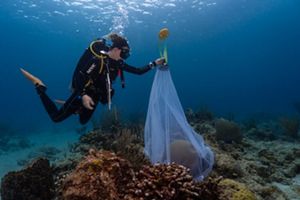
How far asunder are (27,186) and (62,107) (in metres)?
2.41

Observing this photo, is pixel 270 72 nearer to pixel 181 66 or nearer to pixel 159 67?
pixel 181 66

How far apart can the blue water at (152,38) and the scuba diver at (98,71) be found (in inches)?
327

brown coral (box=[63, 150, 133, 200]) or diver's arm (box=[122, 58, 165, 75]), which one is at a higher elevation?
diver's arm (box=[122, 58, 165, 75])

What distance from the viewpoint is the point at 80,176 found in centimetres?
432

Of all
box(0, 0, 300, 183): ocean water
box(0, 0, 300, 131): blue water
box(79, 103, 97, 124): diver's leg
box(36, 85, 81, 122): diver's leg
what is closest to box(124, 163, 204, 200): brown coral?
box(79, 103, 97, 124): diver's leg

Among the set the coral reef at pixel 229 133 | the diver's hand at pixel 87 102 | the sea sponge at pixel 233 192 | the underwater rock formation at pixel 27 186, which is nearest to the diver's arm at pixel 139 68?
the diver's hand at pixel 87 102

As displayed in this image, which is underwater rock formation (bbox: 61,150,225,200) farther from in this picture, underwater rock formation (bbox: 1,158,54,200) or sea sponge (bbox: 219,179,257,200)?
underwater rock formation (bbox: 1,158,54,200)

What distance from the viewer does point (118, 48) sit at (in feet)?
23.2

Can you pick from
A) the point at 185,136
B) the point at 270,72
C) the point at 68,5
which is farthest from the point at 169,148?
the point at 270,72

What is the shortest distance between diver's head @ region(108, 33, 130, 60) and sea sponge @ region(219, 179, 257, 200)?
151 inches

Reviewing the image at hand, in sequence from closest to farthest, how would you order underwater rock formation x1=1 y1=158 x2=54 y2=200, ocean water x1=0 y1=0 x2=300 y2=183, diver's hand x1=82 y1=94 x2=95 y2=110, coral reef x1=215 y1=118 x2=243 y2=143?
1. underwater rock formation x1=1 y1=158 x2=54 y2=200
2. diver's hand x1=82 y1=94 x2=95 y2=110
3. coral reef x1=215 y1=118 x2=243 y2=143
4. ocean water x1=0 y1=0 x2=300 y2=183

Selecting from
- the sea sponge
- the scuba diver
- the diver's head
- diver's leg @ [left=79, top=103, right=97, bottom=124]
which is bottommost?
the sea sponge

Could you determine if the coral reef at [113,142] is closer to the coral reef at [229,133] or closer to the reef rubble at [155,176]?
the reef rubble at [155,176]

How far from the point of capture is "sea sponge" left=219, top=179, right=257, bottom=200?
4.39m
